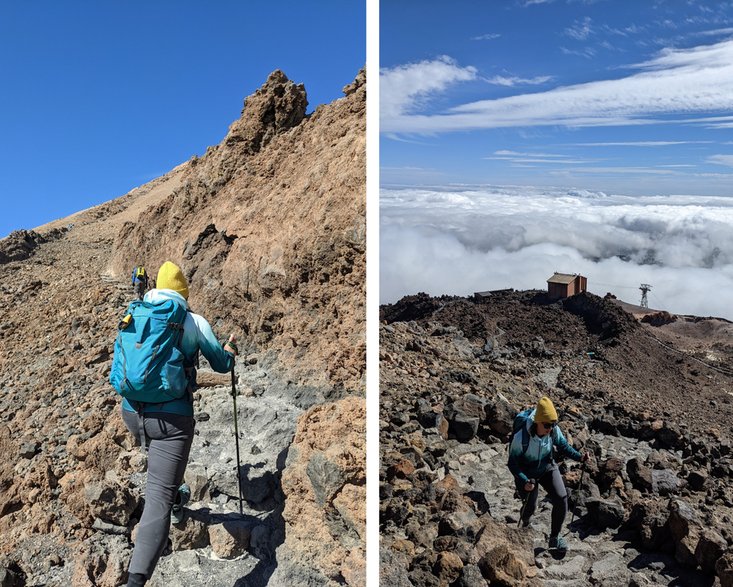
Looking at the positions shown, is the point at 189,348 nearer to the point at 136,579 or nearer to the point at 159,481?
the point at 159,481

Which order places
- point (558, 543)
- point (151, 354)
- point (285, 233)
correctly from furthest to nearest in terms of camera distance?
point (285, 233) < point (558, 543) < point (151, 354)

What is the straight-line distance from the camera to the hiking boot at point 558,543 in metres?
2.15

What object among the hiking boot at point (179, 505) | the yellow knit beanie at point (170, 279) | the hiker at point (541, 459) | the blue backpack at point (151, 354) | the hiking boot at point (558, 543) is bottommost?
the hiking boot at point (558, 543)

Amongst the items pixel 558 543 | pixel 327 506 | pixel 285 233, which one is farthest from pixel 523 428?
pixel 285 233

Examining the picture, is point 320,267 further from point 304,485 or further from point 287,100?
point 287,100

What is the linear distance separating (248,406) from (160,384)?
744mm

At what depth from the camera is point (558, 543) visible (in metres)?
2.15

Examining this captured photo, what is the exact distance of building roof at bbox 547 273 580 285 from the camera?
7.83 feet

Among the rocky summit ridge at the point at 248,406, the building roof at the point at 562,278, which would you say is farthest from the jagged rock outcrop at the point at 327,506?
the building roof at the point at 562,278

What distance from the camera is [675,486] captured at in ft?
6.84

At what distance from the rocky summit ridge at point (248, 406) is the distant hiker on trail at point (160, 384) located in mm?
233

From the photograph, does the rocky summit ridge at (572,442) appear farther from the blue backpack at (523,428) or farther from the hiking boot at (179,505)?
the hiking boot at (179,505)

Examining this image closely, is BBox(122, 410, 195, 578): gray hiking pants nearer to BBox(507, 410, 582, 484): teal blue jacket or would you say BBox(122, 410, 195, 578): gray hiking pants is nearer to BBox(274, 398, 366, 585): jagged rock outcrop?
BBox(274, 398, 366, 585): jagged rock outcrop

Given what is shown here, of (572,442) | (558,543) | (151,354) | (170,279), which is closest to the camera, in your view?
(151,354)
